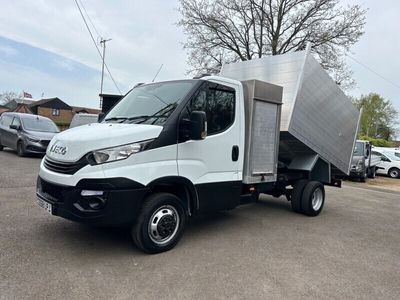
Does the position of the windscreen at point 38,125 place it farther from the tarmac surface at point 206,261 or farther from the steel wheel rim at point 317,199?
the steel wheel rim at point 317,199

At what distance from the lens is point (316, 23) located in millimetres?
24969

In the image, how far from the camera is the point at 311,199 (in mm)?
6855

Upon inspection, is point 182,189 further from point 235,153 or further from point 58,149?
point 58,149

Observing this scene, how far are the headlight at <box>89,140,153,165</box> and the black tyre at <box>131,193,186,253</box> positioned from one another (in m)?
0.69

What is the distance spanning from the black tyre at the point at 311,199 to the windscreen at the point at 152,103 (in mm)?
3638

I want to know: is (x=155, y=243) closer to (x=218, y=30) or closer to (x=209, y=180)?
(x=209, y=180)

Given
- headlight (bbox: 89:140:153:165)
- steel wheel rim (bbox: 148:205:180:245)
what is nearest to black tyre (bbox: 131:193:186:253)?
steel wheel rim (bbox: 148:205:180:245)

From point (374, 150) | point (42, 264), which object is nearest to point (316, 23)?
point (374, 150)

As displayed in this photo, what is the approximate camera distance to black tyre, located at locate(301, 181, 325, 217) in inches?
268

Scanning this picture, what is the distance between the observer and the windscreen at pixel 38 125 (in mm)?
13555

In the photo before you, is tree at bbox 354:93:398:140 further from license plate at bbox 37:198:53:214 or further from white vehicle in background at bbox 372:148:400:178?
license plate at bbox 37:198:53:214

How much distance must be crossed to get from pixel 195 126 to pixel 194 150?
45cm

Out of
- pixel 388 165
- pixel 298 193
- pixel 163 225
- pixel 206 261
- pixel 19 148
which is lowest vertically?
pixel 206 261

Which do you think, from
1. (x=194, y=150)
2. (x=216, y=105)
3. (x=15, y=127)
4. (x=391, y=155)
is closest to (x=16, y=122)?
(x=15, y=127)
